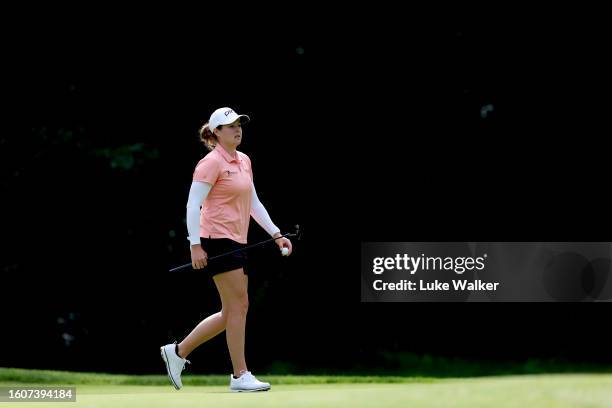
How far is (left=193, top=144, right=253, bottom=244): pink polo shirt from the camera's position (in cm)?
733

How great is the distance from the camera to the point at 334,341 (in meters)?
15.0

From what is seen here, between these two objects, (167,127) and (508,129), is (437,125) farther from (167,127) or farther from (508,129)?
(167,127)

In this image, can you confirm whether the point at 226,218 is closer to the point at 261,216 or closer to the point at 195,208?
the point at 195,208

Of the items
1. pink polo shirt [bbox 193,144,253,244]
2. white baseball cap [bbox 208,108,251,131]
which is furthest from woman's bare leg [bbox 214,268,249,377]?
white baseball cap [bbox 208,108,251,131]

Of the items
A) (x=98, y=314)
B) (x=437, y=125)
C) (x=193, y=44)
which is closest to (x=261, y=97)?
(x=193, y=44)

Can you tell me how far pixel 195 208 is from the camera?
23.7 feet

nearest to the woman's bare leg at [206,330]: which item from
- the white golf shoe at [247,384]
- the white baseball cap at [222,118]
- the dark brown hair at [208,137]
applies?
the white golf shoe at [247,384]

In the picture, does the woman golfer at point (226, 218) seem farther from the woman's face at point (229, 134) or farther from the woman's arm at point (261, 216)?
the woman's arm at point (261, 216)

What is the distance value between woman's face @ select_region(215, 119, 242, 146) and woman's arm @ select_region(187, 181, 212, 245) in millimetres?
297

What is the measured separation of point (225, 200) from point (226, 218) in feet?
0.33

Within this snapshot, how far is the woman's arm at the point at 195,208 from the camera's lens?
7223 mm

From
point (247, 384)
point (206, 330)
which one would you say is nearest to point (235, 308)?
point (206, 330)

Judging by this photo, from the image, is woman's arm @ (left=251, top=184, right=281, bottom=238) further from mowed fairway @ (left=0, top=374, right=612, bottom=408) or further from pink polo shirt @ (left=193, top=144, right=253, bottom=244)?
mowed fairway @ (left=0, top=374, right=612, bottom=408)

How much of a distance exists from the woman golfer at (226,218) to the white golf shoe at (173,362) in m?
0.40
